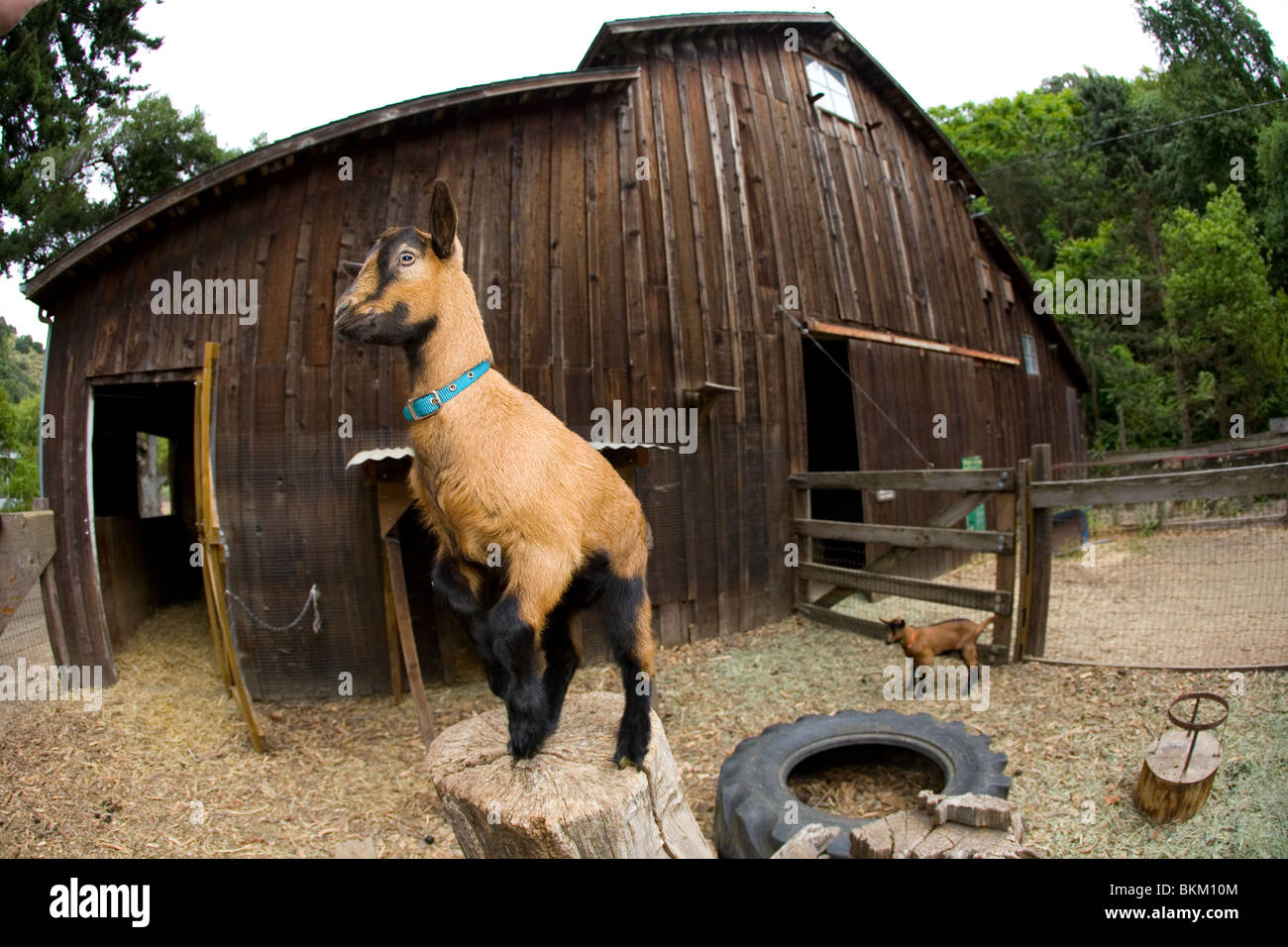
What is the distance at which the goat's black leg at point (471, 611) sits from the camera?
2152 mm

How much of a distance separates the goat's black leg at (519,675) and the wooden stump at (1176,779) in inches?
128

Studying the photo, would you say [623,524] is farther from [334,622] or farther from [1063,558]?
[1063,558]

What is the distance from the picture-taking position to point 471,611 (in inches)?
86.7

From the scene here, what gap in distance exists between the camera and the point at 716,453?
7.26m

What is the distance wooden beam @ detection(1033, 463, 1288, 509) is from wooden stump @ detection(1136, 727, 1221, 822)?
77.5 inches

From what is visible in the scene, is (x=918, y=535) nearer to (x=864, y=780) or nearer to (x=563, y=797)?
(x=864, y=780)

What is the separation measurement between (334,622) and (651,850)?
4.10 metres

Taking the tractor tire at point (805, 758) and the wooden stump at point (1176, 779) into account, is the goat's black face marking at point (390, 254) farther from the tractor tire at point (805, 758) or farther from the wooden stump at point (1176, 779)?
the wooden stump at point (1176, 779)

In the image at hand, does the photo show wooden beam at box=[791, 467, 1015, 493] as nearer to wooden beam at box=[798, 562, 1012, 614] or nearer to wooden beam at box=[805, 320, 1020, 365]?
wooden beam at box=[798, 562, 1012, 614]

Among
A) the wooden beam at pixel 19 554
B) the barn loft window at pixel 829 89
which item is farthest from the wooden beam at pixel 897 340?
the wooden beam at pixel 19 554

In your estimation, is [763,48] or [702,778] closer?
[702,778]

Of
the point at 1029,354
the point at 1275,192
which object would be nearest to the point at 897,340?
the point at 1029,354

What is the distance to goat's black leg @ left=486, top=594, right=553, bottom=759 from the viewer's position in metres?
2.00
